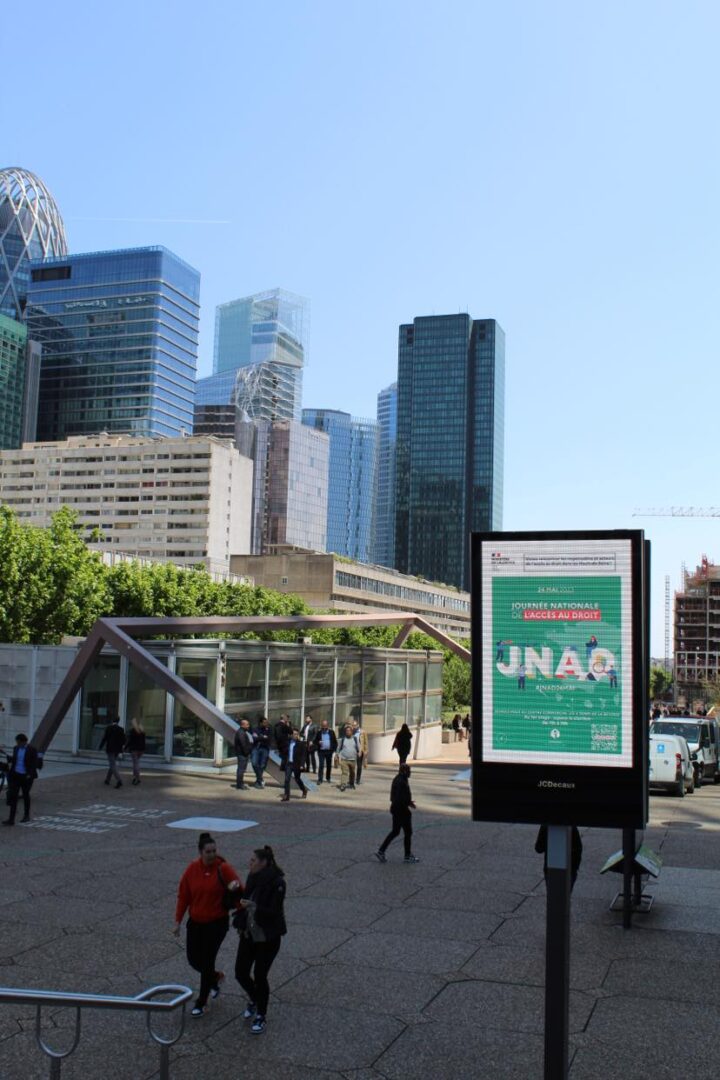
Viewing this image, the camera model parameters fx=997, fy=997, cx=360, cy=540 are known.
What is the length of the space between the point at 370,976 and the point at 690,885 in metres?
6.24

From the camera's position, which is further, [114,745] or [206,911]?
[114,745]

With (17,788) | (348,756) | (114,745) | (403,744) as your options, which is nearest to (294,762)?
(348,756)

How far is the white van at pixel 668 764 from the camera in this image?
79.9 ft

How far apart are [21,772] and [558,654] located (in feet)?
46.8

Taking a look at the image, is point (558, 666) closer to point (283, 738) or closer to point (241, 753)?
point (283, 738)

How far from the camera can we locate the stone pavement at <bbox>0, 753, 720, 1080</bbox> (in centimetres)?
739

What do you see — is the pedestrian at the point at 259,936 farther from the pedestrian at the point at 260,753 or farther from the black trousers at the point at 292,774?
the pedestrian at the point at 260,753

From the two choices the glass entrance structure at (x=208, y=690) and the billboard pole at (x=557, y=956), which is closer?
the billboard pole at (x=557, y=956)

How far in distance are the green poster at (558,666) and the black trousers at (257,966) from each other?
3300mm

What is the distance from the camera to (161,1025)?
25.4ft

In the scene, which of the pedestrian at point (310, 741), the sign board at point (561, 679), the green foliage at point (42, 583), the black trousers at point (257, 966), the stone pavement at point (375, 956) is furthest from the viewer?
the green foliage at point (42, 583)

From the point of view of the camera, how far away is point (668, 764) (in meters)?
24.5

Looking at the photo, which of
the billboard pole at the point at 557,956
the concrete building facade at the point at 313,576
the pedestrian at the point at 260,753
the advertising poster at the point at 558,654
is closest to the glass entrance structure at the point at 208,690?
the pedestrian at the point at 260,753

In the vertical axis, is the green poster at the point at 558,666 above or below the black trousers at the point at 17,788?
above
